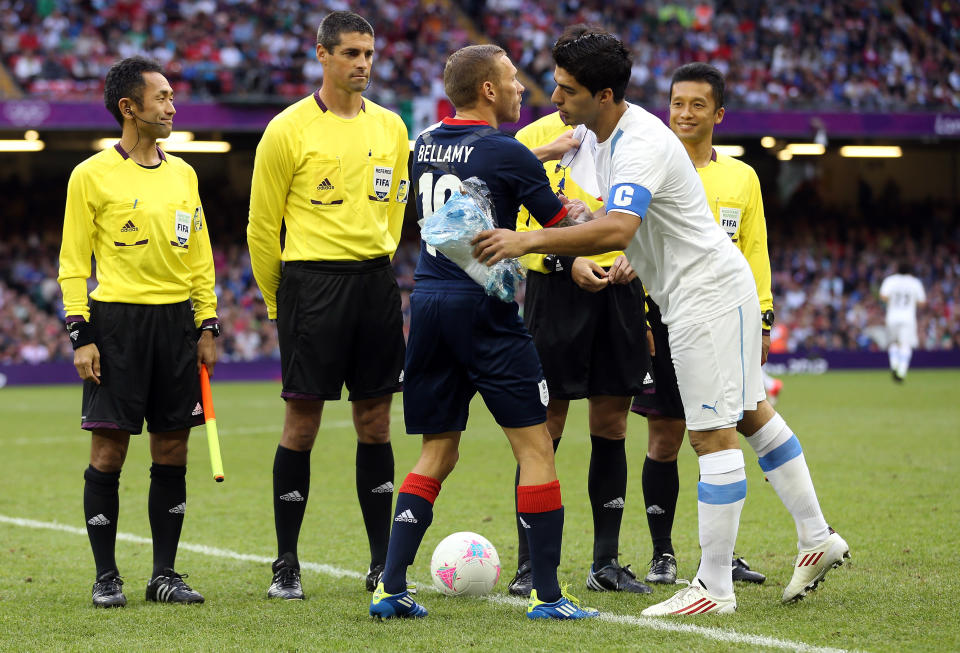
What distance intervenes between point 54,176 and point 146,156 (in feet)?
81.7

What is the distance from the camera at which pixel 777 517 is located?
7238 mm

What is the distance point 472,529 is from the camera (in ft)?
23.0

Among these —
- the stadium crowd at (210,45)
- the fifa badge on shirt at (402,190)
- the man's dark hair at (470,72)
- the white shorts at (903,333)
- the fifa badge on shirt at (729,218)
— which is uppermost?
the stadium crowd at (210,45)

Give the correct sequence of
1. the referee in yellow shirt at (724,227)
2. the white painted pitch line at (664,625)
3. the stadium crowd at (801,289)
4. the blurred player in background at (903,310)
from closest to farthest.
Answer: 1. the white painted pitch line at (664,625)
2. the referee in yellow shirt at (724,227)
3. the blurred player in background at (903,310)
4. the stadium crowd at (801,289)

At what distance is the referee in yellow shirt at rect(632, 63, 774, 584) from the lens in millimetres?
5551

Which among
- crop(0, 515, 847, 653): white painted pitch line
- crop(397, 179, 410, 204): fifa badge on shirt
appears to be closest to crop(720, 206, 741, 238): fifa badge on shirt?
crop(397, 179, 410, 204): fifa badge on shirt

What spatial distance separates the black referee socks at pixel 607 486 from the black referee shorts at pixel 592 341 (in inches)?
11.2

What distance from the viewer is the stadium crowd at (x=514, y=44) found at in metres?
24.7

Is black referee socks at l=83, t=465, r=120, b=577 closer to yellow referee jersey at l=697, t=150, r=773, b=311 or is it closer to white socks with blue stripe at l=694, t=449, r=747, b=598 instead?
white socks with blue stripe at l=694, t=449, r=747, b=598

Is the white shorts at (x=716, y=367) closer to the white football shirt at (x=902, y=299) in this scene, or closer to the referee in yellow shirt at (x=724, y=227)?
the referee in yellow shirt at (x=724, y=227)

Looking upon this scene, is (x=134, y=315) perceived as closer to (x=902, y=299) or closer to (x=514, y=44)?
(x=902, y=299)

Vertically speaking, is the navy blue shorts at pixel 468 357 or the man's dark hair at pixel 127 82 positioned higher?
the man's dark hair at pixel 127 82

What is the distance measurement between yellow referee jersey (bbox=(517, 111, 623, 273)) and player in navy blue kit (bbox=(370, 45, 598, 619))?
2.98ft

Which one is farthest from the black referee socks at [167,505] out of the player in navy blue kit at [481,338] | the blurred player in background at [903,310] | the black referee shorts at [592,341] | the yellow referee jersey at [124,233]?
the blurred player in background at [903,310]
